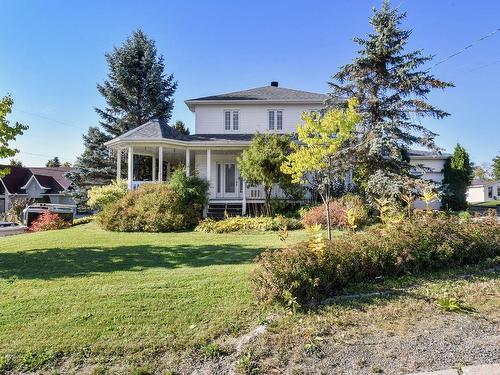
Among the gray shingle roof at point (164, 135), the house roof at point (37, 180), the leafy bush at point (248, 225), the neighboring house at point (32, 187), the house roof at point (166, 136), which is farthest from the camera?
the house roof at point (37, 180)

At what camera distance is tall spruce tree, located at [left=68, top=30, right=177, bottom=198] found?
1044 inches

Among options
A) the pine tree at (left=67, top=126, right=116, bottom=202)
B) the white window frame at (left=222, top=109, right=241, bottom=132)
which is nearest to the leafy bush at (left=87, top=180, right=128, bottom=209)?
the white window frame at (left=222, top=109, right=241, bottom=132)

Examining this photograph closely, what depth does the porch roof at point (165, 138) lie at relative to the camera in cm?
1702

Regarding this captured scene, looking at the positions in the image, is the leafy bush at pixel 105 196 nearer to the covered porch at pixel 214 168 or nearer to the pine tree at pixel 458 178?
the covered porch at pixel 214 168

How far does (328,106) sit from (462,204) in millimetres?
10184

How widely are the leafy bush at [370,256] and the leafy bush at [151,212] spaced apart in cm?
802

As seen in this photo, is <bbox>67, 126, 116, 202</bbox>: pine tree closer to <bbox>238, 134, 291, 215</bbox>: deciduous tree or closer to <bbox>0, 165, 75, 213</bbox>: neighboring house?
<bbox>0, 165, 75, 213</bbox>: neighboring house

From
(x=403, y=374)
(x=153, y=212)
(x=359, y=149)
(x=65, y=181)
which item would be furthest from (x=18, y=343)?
(x=65, y=181)

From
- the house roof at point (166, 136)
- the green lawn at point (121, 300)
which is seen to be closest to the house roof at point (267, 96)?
the house roof at point (166, 136)

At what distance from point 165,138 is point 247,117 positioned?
5379 mm

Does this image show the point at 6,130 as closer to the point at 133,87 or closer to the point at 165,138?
the point at 165,138

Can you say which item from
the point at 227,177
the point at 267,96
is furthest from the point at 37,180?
the point at 267,96

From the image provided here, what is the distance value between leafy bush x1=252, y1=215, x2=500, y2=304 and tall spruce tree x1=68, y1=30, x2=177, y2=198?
22860mm

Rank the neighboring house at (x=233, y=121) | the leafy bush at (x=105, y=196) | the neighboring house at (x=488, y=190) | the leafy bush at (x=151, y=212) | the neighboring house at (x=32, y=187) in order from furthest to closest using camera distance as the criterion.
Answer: the neighboring house at (x=488, y=190)
the neighboring house at (x=32, y=187)
the neighboring house at (x=233, y=121)
the leafy bush at (x=105, y=196)
the leafy bush at (x=151, y=212)
